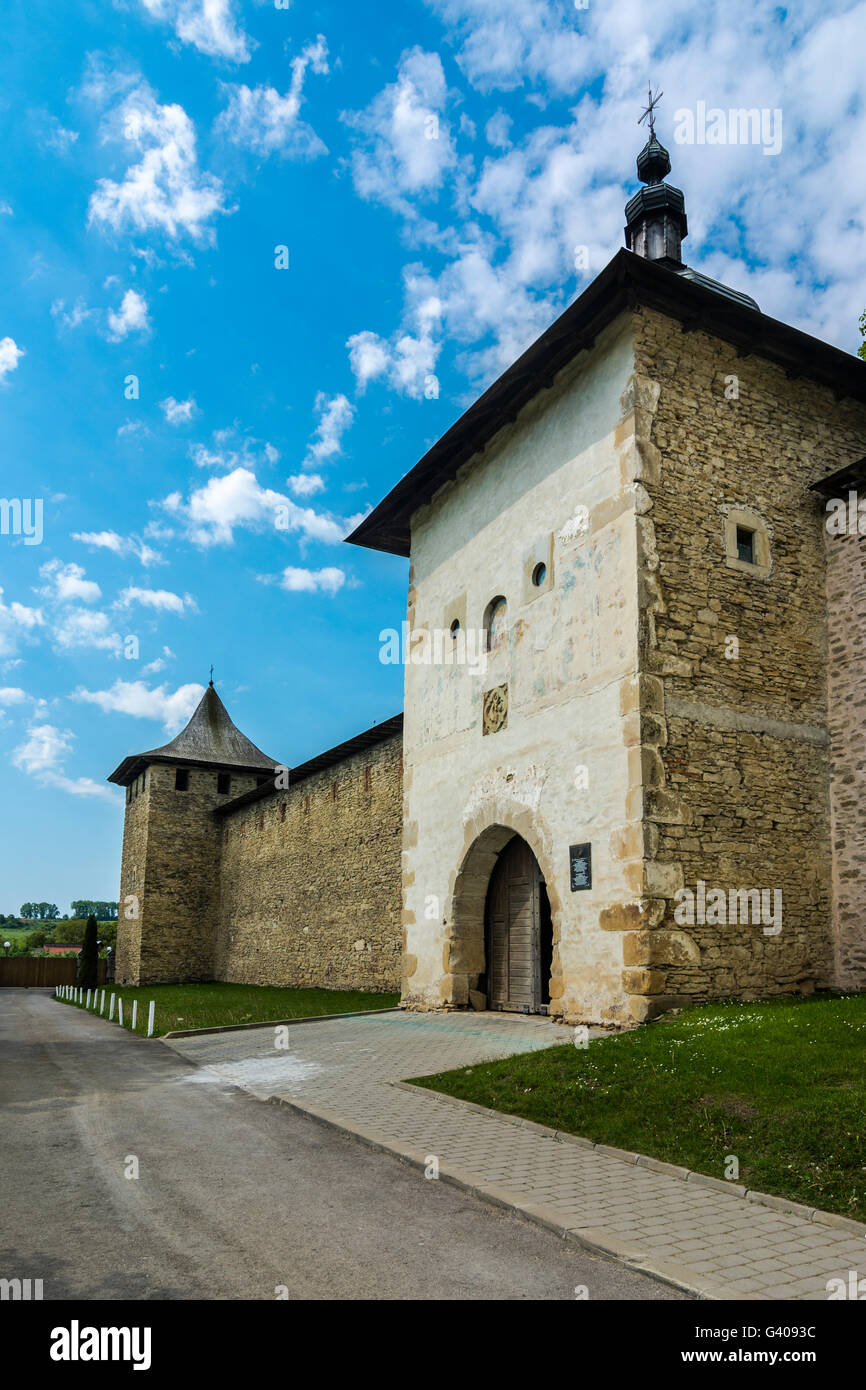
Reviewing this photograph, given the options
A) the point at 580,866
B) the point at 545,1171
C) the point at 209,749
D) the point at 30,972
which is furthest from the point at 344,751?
the point at 30,972

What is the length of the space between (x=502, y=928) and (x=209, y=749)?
26269 mm

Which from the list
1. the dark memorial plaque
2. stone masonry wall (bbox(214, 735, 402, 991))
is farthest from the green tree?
the dark memorial plaque

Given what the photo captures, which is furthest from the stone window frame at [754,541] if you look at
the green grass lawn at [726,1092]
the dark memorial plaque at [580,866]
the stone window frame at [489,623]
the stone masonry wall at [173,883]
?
the stone masonry wall at [173,883]

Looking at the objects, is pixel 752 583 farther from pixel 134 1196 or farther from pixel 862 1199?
pixel 134 1196

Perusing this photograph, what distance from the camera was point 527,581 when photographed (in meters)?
12.9

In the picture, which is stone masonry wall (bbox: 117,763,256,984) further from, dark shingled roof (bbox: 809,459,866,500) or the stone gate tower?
dark shingled roof (bbox: 809,459,866,500)

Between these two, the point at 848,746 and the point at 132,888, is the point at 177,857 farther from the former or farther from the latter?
the point at 848,746

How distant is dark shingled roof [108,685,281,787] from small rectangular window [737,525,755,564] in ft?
92.0

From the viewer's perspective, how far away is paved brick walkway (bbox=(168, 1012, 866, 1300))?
4.09m

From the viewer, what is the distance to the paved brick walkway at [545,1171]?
4086 mm

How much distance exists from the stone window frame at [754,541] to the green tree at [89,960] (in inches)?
Answer: 1089

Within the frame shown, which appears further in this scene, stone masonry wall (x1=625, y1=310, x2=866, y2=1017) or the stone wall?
the stone wall

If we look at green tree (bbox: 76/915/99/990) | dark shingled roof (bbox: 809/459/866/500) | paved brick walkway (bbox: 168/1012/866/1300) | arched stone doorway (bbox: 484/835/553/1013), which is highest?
dark shingled roof (bbox: 809/459/866/500)
